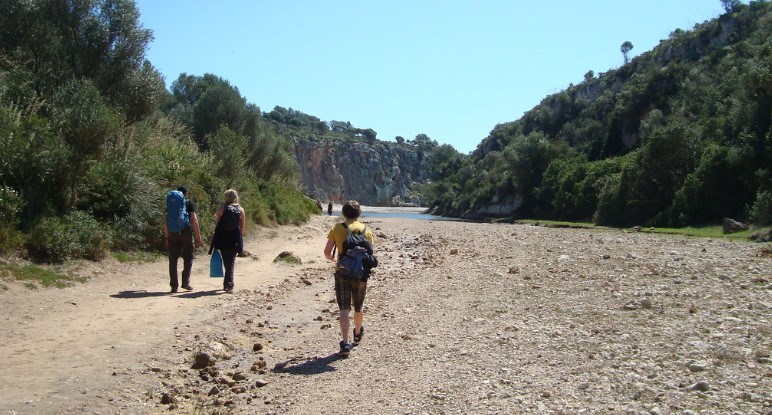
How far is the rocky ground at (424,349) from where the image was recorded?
6305 millimetres

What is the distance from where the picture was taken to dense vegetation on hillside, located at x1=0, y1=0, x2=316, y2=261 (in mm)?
13398

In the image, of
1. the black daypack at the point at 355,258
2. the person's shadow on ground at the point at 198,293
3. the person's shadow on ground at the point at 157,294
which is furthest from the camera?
the person's shadow on ground at the point at 198,293

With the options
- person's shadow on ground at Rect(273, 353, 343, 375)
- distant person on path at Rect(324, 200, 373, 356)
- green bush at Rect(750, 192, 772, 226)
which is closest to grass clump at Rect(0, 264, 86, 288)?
person's shadow on ground at Rect(273, 353, 343, 375)

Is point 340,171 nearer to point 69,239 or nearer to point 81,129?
point 81,129

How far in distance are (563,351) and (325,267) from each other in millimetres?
12264

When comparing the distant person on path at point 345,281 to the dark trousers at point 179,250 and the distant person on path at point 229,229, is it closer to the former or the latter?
the distant person on path at point 229,229

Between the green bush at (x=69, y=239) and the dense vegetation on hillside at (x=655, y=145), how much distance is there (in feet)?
92.0

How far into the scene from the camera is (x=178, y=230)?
1273 centimetres

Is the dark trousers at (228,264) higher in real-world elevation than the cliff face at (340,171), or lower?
lower

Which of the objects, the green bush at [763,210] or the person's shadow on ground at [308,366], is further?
the green bush at [763,210]

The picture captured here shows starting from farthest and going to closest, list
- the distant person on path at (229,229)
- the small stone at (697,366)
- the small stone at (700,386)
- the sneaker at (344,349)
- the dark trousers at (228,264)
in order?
the dark trousers at (228,264) < the distant person on path at (229,229) < the sneaker at (344,349) < the small stone at (697,366) < the small stone at (700,386)

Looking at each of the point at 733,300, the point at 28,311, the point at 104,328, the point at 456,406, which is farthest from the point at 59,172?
the point at 733,300

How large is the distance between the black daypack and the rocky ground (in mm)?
1168

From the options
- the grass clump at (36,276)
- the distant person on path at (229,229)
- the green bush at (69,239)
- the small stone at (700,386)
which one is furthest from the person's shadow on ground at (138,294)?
the small stone at (700,386)
